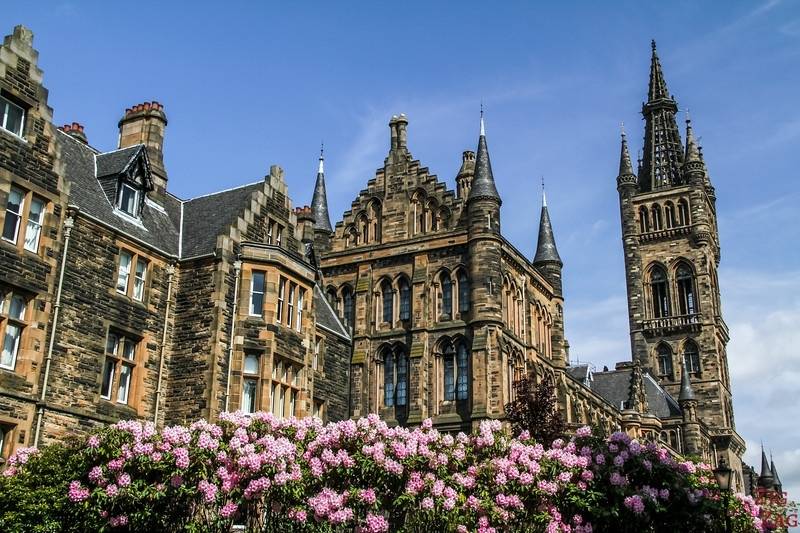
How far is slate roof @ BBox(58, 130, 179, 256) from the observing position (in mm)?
28500

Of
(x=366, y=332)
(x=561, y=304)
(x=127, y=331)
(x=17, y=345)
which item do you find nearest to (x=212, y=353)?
(x=127, y=331)

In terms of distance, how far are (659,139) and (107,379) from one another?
86497 millimetres

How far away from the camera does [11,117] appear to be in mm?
25641

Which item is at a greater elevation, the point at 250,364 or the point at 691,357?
the point at 691,357

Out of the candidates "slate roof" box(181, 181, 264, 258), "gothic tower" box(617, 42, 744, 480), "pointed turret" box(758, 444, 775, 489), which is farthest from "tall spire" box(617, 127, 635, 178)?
"slate roof" box(181, 181, 264, 258)

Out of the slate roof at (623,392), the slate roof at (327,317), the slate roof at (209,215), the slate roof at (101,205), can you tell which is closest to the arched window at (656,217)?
the slate roof at (623,392)

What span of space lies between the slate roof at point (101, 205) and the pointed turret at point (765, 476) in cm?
9077

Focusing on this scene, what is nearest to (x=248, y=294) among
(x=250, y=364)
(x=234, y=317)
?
(x=234, y=317)

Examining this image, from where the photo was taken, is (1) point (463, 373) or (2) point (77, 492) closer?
(2) point (77, 492)

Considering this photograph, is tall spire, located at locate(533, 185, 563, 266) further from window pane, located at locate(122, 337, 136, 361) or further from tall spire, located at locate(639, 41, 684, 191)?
tall spire, located at locate(639, 41, 684, 191)

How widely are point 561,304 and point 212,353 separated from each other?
25629 mm

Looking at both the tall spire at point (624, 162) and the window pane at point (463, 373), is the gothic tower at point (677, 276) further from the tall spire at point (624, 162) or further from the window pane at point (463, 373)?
the window pane at point (463, 373)

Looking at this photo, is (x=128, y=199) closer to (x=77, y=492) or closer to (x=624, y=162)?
(x=77, y=492)

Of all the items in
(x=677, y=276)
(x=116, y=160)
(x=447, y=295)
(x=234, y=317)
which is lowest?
(x=234, y=317)
